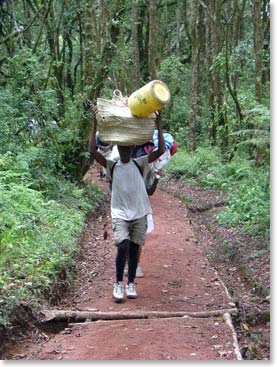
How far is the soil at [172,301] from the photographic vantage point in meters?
5.34

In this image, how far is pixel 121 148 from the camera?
6.68 meters

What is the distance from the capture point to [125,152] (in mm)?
6688

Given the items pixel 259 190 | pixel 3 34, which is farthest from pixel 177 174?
pixel 259 190

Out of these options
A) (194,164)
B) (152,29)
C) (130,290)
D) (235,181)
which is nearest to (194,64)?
(152,29)

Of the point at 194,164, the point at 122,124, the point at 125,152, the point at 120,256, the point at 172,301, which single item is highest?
the point at 122,124

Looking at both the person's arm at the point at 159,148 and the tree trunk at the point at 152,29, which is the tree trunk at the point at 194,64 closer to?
the tree trunk at the point at 152,29

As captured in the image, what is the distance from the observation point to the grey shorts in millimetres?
6699

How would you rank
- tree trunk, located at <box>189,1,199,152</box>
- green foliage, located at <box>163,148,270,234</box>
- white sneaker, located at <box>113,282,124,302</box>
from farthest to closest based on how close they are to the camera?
tree trunk, located at <box>189,1,199,152</box> → green foliage, located at <box>163,148,270,234</box> → white sneaker, located at <box>113,282,124,302</box>

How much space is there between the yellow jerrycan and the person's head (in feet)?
1.49

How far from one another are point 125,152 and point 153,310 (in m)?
1.77

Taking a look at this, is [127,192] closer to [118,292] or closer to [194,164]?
[118,292]

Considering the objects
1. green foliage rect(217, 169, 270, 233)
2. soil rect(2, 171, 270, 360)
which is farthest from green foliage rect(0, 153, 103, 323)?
green foliage rect(217, 169, 270, 233)

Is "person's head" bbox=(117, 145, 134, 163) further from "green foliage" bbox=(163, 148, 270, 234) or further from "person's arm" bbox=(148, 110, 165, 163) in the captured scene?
"green foliage" bbox=(163, 148, 270, 234)

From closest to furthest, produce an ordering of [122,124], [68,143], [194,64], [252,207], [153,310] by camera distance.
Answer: [122,124] < [153,310] < [252,207] < [68,143] < [194,64]
